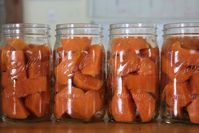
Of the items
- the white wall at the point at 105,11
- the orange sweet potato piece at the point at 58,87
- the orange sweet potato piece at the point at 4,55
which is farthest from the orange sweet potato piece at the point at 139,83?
the white wall at the point at 105,11

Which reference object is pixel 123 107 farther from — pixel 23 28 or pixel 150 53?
pixel 23 28

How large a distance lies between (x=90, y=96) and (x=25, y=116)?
12 cm

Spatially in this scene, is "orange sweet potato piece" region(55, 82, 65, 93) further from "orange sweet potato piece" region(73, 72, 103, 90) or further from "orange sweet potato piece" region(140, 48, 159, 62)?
"orange sweet potato piece" region(140, 48, 159, 62)

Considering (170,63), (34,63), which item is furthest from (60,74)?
(170,63)

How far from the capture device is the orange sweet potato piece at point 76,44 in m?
0.63

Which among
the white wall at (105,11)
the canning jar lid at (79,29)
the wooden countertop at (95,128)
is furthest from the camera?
the white wall at (105,11)

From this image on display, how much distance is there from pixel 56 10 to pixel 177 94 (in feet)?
2.46

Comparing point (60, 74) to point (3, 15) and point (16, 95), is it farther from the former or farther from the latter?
point (3, 15)

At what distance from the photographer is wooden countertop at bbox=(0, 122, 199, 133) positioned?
557 millimetres

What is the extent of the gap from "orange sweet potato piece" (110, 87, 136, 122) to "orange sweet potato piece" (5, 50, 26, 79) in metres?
0.16

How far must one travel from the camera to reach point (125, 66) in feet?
2.01

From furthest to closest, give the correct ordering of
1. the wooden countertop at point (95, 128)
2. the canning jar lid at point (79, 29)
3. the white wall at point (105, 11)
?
the white wall at point (105, 11), the canning jar lid at point (79, 29), the wooden countertop at point (95, 128)

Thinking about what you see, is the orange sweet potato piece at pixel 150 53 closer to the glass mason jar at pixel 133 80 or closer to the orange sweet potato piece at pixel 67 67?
the glass mason jar at pixel 133 80

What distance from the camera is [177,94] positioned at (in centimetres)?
60
